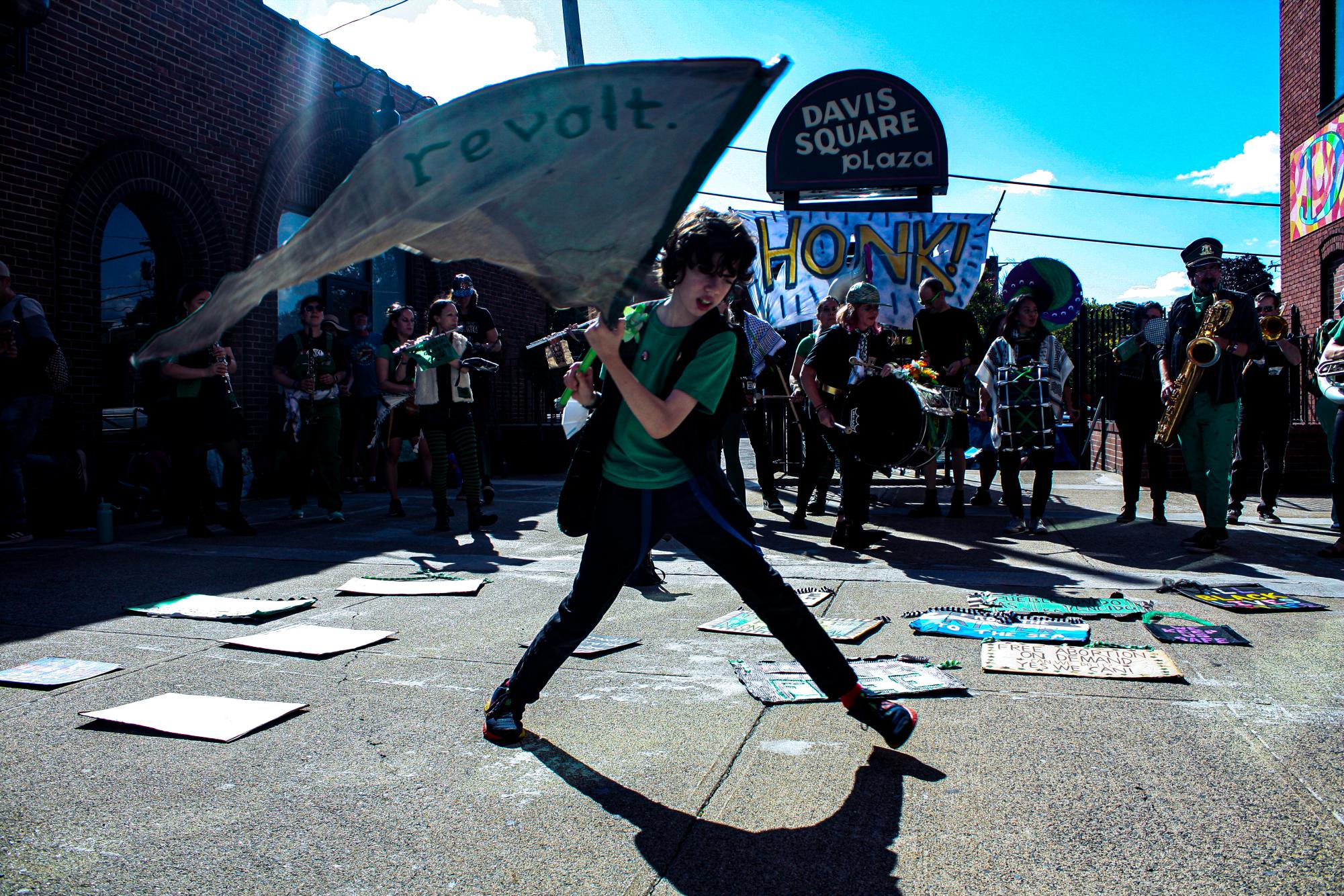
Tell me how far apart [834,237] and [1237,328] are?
6.92m

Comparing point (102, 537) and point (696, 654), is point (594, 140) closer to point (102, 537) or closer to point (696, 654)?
point (696, 654)

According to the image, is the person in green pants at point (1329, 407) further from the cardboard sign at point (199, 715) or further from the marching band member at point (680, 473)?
the cardboard sign at point (199, 715)

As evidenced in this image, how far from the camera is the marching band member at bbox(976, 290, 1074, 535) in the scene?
793cm

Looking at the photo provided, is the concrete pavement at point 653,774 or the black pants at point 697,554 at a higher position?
the black pants at point 697,554

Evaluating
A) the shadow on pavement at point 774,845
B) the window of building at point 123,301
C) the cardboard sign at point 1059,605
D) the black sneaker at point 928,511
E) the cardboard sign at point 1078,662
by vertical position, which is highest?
the window of building at point 123,301

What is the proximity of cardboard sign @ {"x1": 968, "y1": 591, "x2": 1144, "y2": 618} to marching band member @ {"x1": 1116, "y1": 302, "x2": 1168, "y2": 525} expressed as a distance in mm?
3486

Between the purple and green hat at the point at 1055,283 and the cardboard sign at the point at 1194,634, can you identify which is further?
the purple and green hat at the point at 1055,283

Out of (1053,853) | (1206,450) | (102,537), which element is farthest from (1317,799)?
(102,537)

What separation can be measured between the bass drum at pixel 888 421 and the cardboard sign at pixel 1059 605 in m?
1.85

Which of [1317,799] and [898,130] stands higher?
[898,130]

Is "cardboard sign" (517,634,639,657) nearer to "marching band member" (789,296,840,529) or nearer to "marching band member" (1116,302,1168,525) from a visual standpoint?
"marching band member" (789,296,840,529)

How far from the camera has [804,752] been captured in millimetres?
3125

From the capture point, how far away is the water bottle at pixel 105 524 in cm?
751

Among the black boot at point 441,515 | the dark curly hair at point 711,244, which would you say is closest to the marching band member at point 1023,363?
the black boot at point 441,515
